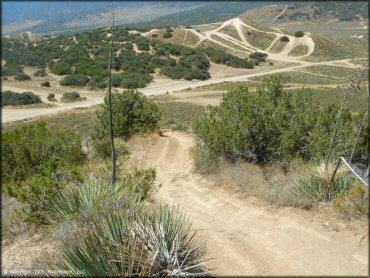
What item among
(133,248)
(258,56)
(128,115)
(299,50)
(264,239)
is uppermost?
(133,248)

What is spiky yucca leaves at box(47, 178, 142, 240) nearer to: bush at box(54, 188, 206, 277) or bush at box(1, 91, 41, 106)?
bush at box(54, 188, 206, 277)

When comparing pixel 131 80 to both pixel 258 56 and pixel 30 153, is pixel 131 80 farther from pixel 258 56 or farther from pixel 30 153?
pixel 30 153

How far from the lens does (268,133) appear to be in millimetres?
10859

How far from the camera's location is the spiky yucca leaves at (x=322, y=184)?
694 cm

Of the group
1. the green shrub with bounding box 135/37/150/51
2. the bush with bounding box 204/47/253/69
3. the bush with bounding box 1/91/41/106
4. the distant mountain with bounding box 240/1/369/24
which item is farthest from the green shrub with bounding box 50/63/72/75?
the distant mountain with bounding box 240/1/369/24

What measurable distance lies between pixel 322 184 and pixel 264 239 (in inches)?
74.9

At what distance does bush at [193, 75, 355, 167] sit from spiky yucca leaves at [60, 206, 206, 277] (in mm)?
5773

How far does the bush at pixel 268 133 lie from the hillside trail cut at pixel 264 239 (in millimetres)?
1765

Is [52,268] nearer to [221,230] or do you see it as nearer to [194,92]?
[221,230]

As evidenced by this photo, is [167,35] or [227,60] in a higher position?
[167,35]

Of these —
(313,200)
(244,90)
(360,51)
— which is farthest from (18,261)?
(360,51)

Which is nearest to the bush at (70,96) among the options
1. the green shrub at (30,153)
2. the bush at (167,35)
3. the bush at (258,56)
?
the green shrub at (30,153)

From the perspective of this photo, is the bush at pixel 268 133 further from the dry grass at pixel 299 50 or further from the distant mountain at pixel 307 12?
the distant mountain at pixel 307 12

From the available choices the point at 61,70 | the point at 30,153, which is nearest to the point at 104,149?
the point at 30,153
